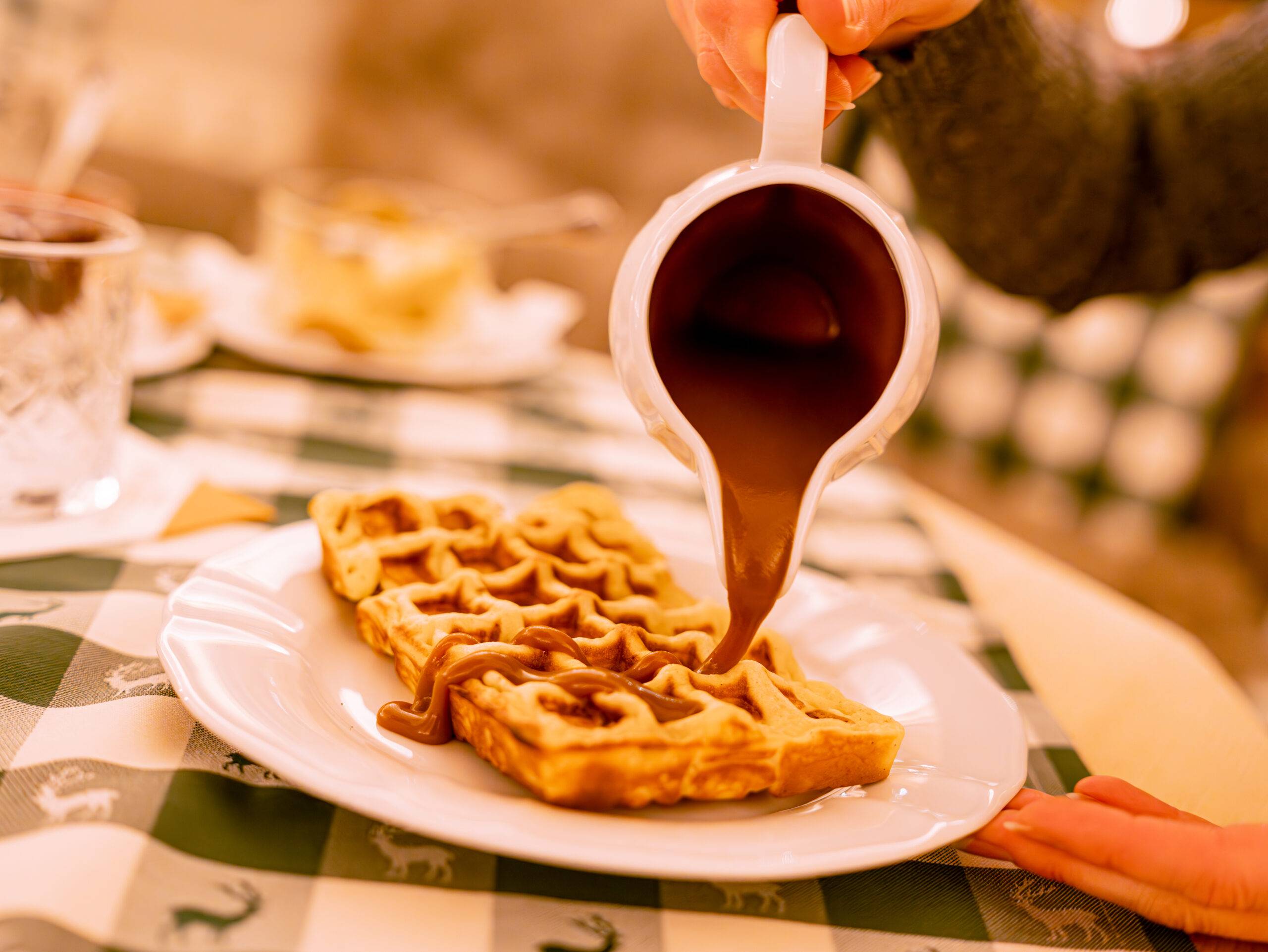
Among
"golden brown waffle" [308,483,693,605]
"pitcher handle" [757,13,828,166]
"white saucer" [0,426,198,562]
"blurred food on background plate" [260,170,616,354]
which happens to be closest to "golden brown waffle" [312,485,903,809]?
"golden brown waffle" [308,483,693,605]

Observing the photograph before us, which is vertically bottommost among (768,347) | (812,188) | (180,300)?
(180,300)

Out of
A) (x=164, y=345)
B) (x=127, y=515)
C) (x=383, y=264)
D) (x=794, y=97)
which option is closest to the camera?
(x=794, y=97)

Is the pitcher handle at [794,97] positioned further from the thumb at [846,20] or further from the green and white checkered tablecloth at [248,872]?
the green and white checkered tablecloth at [248,872]

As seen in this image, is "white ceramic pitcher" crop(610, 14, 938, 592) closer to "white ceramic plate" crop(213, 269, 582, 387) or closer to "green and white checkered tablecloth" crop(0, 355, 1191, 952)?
"green and white checkered tablecloth" crop(0, 355, 1191, 952)

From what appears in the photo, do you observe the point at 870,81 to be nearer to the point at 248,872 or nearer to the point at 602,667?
the point at 602,667

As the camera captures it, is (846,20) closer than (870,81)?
Yes

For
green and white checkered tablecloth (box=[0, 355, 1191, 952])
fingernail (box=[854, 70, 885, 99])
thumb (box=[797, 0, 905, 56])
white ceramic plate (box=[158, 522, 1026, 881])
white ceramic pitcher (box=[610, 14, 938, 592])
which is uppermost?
thumb (box=[797, 0, 905, 56])

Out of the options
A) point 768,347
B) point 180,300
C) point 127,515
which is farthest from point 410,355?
point 768,347
